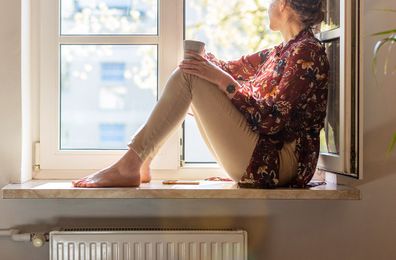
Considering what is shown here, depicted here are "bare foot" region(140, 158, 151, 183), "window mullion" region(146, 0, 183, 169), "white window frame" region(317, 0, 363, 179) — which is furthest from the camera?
"window mullion" region(146, 0, 183, 169)

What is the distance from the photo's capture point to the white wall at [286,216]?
1.91m

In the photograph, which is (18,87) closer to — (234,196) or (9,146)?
(9,146)

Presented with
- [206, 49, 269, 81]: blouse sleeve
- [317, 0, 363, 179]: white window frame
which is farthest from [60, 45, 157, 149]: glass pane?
[317, 0, 363, 179]: white window frame

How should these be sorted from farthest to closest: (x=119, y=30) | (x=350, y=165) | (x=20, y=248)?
1. (x=119, y=30)
2. (x=20, y=248)
3. (x=350, y=165)

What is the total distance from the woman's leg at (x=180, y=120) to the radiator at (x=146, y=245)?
0.19 m

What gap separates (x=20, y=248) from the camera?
6.28 feet

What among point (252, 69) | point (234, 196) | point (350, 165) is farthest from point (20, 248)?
point (350, 165)

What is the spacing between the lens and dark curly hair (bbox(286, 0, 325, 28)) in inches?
71.1

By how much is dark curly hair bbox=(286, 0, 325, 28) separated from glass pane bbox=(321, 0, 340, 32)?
0.03 m

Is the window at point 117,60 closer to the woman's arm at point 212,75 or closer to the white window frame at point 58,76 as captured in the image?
the white window frame at point 58,76

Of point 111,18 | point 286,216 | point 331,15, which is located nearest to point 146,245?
point 286,216

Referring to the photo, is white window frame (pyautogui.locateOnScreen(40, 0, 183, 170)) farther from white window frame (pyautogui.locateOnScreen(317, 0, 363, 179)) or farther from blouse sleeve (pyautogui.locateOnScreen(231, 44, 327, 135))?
white window frame (pyautogui.locateOnScreen(317, 0, 363, 179))

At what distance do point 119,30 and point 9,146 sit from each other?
23.7 inches

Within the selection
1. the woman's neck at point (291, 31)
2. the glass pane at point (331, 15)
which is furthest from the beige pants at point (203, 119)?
the glass pane at point (331, 15)
